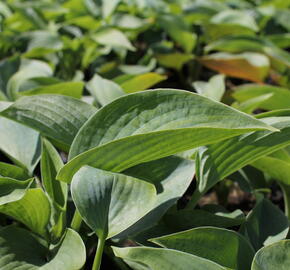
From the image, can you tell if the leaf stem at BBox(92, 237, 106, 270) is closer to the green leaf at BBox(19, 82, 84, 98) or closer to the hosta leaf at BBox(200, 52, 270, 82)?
the green leaf at BBox(19, 82, 84, 98)

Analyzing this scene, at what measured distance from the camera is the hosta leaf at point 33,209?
0.77 m

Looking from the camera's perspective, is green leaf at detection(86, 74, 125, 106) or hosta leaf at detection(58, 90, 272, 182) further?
green leaf at detection(86, 74, 125, 106)

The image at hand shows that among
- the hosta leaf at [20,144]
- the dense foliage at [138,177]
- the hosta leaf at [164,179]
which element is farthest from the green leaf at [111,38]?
the hosta leaf at [164,179]

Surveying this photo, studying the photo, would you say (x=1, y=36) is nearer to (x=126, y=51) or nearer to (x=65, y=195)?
(x=126, y=51)

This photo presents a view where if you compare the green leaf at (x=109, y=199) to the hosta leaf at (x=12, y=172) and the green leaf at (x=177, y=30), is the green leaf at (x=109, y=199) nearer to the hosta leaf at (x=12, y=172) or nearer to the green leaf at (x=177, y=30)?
the hosta leaf at (x=12, y=172)

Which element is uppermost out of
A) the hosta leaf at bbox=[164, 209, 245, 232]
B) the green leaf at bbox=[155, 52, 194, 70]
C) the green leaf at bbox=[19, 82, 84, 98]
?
the green leaf at bbox=[19, 82, 84, 98]

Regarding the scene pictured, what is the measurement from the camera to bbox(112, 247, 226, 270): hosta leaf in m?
0.66

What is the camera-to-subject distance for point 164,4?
1819 millimetres

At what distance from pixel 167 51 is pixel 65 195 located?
0.88 meters

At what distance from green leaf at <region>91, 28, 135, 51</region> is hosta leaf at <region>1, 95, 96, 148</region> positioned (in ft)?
1.86

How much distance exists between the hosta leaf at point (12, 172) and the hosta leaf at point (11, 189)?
0.07m

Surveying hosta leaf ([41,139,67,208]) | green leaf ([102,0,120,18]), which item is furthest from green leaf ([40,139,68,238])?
green leaf ([102,0,120,18])

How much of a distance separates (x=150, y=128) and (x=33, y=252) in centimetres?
28

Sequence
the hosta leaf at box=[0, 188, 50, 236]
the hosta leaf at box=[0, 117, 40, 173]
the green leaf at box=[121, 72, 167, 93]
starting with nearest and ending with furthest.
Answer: the hosta leaf at box=[0, 188, 50, 236] → the hosta leaf at box=[0, 117, 40, 173] → the green leaf at box=[121, 72, 167, 93]
